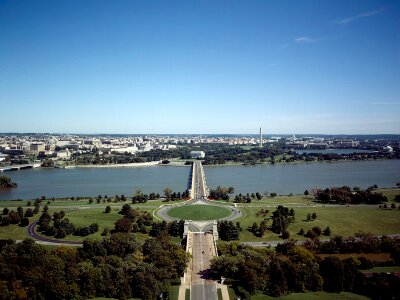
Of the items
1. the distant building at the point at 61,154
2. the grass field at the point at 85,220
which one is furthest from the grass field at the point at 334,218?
the distant building at the point at 61,154

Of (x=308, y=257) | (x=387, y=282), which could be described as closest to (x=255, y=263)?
(x=308, y=257)

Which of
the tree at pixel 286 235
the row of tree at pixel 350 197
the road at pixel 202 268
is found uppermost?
the row of tree at pixel 350 197

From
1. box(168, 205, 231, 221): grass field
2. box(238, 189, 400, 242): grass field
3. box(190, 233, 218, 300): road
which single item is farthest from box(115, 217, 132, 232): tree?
box(238, 189, 400, 242): grass field

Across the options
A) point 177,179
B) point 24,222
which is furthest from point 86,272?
point 177,179

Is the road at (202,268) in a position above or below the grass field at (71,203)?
below

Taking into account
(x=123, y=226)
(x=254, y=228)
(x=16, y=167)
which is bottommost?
(x=254, y=228)

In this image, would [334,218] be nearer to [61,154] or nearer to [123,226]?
[123,226]

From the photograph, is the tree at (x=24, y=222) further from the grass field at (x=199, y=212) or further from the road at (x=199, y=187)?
the road at (x=199, y=187)
